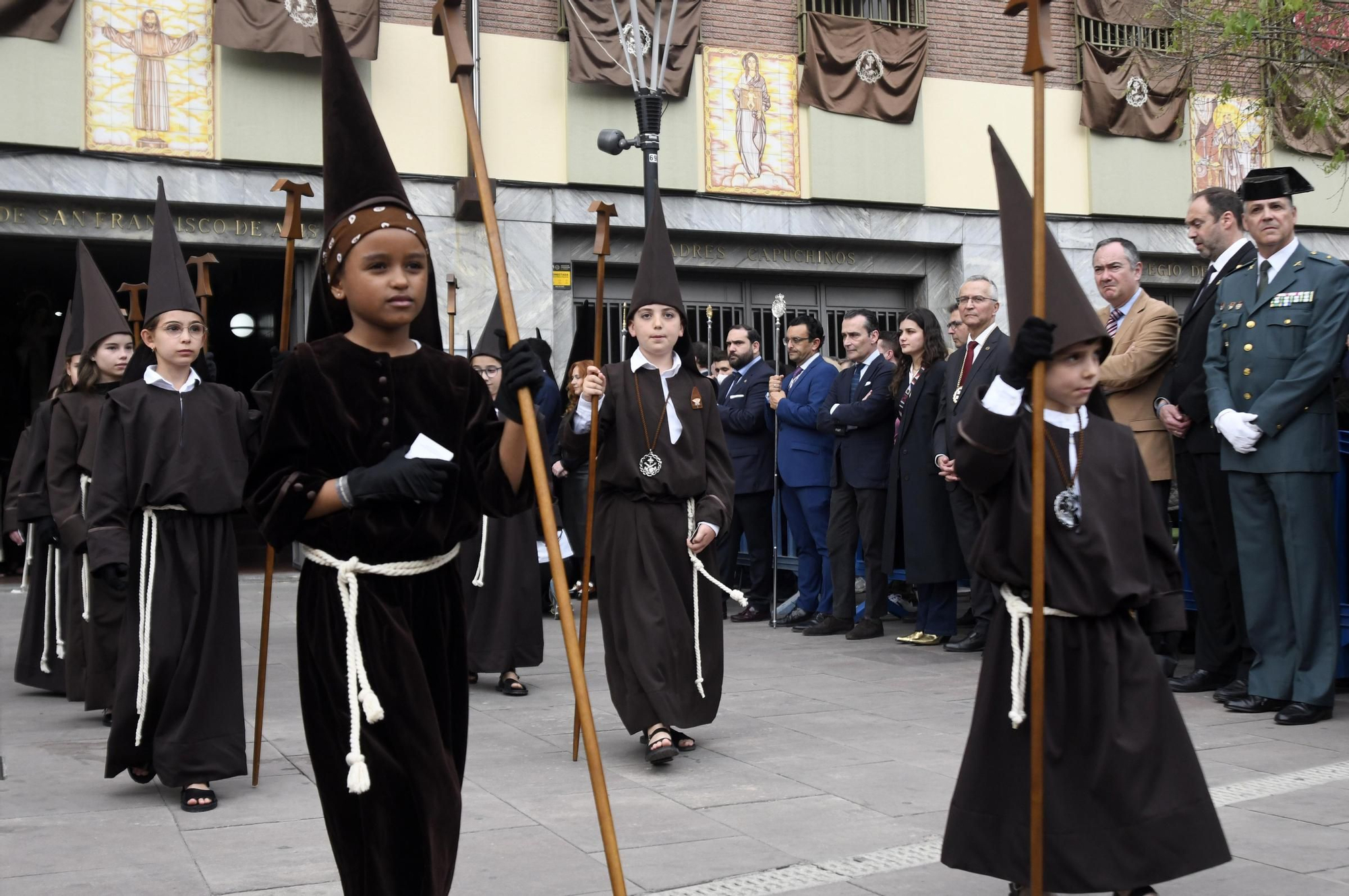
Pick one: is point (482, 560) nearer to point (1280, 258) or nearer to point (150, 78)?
point (1280, 258)

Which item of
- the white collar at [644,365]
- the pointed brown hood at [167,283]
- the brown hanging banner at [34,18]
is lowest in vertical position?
the white collar at [644,365]

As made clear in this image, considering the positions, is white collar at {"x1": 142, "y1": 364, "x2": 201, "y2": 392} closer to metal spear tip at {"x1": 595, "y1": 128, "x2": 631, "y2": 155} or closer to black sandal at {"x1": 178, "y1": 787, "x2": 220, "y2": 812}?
black sandal at {"x1": 178, "y1": 787, "x2": 220, "y2": 812}

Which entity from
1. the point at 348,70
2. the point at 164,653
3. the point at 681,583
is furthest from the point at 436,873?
the point at 681,583

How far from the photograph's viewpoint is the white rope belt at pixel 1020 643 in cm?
403

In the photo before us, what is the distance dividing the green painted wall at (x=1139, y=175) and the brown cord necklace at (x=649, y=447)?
13406 millimetres

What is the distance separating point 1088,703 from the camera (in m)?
4.06

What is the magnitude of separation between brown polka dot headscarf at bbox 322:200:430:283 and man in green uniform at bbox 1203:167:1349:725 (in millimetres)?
4908

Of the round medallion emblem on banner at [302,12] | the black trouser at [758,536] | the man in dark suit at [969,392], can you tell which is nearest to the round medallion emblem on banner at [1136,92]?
the black trouser at [758,536]

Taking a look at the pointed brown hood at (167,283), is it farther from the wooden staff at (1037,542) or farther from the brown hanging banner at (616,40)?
the brown hanging banner at (616,40)

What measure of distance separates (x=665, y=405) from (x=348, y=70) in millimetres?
3238

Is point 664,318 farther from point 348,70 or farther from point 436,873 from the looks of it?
point 436,873

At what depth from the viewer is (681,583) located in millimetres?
6828

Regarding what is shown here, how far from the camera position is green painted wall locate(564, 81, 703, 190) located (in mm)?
16625

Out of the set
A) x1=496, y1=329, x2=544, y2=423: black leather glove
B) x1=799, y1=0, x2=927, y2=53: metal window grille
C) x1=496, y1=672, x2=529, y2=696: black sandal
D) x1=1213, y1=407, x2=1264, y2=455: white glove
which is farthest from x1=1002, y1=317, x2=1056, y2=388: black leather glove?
x1=799, y1=0, x2=927, y2=53: metal window grille
